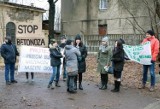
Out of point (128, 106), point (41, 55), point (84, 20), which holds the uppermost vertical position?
point (84, 20)

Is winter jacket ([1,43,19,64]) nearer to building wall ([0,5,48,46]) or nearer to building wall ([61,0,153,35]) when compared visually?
building wall ([0,5,48,46])

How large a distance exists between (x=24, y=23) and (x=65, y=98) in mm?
21701

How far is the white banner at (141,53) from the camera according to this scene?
13758mm

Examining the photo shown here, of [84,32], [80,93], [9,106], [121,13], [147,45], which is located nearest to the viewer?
[9,106]

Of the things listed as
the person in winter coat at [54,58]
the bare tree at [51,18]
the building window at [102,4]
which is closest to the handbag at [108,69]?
the person in winter coat at [54,58]

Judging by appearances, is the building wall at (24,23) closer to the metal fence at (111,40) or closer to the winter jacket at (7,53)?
the metal fence at (111,40)

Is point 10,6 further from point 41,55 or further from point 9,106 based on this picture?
point 9,106

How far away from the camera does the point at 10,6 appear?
102 ft

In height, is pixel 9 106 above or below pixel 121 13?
below

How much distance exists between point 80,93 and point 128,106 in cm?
226

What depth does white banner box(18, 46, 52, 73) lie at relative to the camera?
50.0 feet

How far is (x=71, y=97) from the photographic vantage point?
11.9 metres

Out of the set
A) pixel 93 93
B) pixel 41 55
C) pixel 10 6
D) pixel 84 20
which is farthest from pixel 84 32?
pixel 93 93

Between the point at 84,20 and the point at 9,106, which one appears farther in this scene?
the point at 84,20
